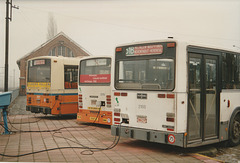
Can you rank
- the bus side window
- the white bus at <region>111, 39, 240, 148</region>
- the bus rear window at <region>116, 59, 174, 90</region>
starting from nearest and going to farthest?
the white bus at <region>111, 39, 240, 148</region>, the bus rear window at <region>116, 59, 174, 90</region>, the bus side window

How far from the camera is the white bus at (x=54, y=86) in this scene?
48.6 ft

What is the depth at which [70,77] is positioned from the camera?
15258mm

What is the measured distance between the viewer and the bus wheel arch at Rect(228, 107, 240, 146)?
9.09m

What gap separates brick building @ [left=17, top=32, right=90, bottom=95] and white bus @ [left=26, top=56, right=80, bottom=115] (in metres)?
33.9

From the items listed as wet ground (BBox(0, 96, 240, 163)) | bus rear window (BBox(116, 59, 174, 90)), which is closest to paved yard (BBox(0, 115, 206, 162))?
wet ground (BBox(0, 96, 240, 163))

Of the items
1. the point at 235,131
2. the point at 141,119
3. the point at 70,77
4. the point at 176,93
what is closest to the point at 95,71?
the point at 70,77

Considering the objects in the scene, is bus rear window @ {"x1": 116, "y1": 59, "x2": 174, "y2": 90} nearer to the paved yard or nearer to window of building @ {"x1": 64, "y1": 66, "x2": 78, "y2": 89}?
the paved yard

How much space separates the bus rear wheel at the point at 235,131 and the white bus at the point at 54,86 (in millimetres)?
8282

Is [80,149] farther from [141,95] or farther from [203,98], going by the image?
[203,98]

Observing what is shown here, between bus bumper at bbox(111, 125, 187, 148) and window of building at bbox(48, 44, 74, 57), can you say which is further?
window of building at bbox(48, 44, 74, 57)

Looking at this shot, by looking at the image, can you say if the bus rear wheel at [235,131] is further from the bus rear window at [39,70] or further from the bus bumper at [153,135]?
the bus rear window at [39,70]

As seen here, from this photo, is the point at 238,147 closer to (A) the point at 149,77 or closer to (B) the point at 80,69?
(A) the point at 149,77

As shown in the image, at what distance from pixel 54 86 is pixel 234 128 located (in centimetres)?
879

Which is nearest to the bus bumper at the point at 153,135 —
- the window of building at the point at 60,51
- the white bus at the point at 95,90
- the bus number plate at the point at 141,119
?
the bus number plate at the point at 141,119
